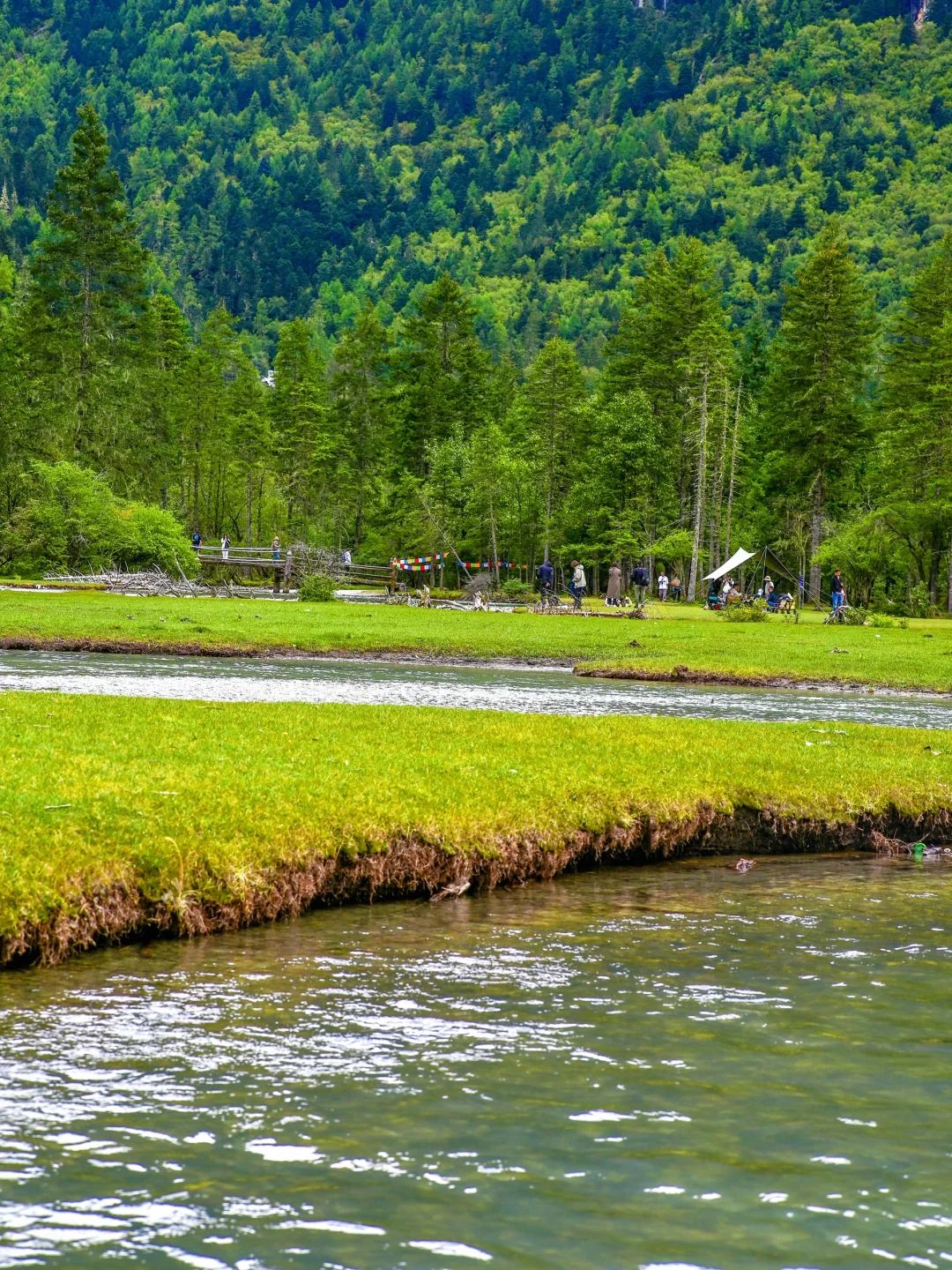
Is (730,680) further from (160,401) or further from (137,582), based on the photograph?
(160,401)

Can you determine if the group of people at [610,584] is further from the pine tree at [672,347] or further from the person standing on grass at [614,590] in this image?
the pine tree at [672,347]

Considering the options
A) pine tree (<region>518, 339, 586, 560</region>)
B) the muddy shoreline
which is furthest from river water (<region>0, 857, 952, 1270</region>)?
pine tree (<region>518, 339, 586, 560</region>)

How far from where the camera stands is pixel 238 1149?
23.2 feet

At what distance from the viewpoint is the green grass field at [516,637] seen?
43.1 m

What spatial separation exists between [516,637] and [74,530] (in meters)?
32.3

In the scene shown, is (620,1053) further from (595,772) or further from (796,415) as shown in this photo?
(796,415)

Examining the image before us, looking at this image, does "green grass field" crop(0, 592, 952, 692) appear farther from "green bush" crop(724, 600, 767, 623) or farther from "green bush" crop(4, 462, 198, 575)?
"green bush" crop(4, 462, 198, 575)

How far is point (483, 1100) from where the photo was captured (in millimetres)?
7867

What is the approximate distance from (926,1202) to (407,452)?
105 m

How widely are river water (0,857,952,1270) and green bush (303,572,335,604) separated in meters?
58.8

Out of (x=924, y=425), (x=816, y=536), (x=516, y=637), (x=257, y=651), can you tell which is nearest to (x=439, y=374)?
(x=816, y=536)

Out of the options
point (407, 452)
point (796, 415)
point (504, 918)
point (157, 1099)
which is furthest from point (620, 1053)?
point (407, 452)

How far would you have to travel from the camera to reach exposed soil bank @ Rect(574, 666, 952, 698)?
40.1 m

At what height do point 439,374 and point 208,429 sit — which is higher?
point 439,374
